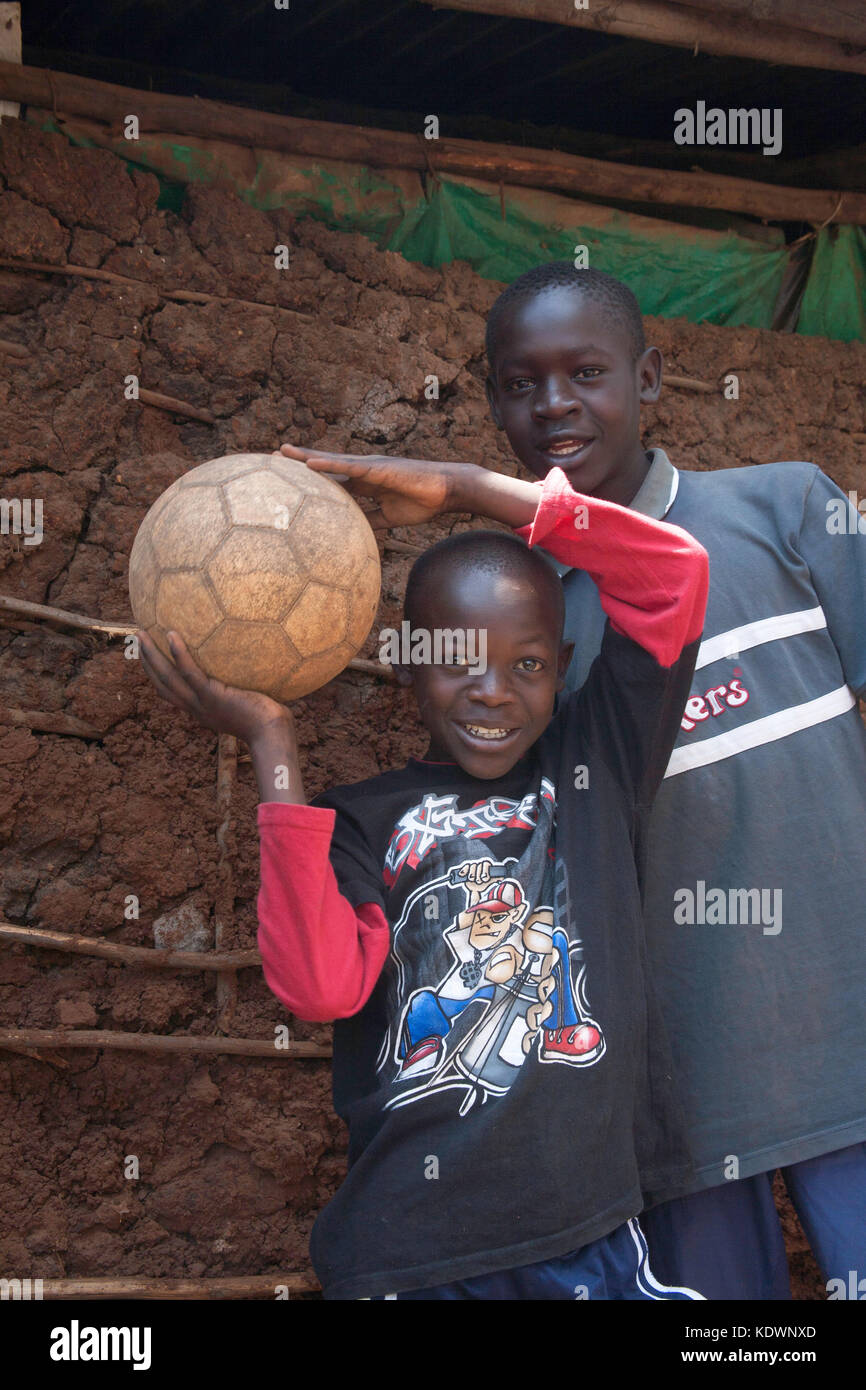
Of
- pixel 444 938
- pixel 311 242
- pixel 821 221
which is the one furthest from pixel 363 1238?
pixel 821 221

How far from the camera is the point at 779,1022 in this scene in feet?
8.03

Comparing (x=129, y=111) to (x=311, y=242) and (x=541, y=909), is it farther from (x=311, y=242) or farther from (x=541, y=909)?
(x=541, y=909)

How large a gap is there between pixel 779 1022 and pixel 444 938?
704 millimetres

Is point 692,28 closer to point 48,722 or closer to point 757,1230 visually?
point 48,722

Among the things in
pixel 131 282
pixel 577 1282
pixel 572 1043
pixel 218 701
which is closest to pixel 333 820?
pixel 218 701

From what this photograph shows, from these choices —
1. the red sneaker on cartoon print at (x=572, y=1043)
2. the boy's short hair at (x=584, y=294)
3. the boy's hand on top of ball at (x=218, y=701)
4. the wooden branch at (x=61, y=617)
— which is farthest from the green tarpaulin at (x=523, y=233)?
the red sneaker on cartoon print at (x=572, y=1043)

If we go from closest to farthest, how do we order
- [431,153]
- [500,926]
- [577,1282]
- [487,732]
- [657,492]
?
[577,1282]
[500,926]
[487,732]
[657,492]
[431,153]

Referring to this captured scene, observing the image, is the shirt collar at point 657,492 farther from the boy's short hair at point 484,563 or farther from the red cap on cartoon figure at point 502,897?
the red cap on cartoon figure at point 502,897

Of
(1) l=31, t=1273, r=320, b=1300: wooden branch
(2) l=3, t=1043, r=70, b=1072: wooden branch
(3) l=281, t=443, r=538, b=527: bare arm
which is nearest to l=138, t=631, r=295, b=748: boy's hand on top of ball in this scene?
(3) l=281, t=443, r=538, b=527: bare arm

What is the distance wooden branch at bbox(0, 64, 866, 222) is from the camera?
330 centimetres

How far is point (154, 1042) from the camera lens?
2.99 meters

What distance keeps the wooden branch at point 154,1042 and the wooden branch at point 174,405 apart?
1598 mm

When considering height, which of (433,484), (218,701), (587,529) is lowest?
(218,701)

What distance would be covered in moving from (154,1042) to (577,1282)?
131 cm
